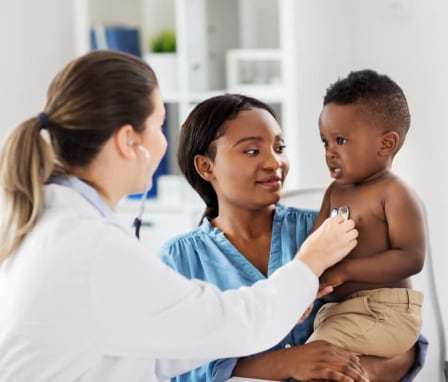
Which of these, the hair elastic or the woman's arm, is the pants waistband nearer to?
the woman's arm

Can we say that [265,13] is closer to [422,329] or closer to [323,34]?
[323,34]

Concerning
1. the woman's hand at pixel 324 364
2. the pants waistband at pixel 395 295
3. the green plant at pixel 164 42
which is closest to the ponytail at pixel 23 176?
the woman's hand at pixel 324 364

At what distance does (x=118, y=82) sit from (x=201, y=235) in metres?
0.46

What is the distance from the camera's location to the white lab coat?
113cm

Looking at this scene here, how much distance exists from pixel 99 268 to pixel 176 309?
13cm

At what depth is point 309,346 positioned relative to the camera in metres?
1.33

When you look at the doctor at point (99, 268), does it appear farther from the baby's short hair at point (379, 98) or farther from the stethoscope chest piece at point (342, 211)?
the baby's short hair at point (379, 98)

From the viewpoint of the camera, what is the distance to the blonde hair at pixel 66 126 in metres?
1.19

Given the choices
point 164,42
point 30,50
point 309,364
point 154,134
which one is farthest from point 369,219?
point 30,50

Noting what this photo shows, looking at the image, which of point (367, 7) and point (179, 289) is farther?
point (367, 7)

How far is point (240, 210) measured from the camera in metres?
1.56

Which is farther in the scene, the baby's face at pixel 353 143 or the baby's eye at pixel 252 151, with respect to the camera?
the baby's eye at pixel 252 151

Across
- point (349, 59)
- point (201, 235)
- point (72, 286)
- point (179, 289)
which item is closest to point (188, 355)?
point (179, 289)

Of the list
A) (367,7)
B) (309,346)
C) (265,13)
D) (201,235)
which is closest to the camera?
(309,346)
